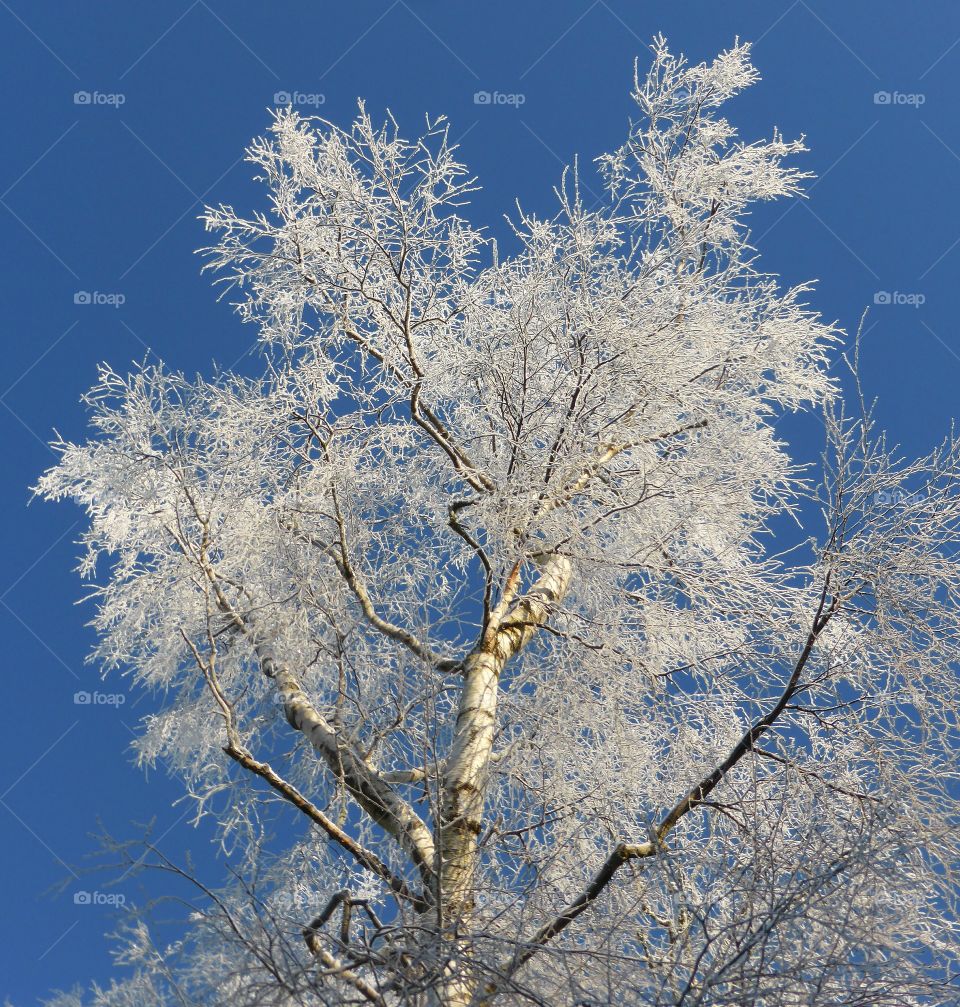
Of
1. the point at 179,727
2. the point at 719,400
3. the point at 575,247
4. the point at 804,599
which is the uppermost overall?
the point at 719,400

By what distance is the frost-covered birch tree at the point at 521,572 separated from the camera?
5.09 m

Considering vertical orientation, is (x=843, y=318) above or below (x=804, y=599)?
above

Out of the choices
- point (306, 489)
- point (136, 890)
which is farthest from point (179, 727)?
point (136, 890)

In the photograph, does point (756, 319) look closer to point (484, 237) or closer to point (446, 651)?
point (484, 237)

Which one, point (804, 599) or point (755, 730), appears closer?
point (755, 730)

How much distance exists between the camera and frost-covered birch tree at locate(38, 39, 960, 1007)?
16.7 feet

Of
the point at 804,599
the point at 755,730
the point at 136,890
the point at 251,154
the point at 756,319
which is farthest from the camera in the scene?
the point at 756,319

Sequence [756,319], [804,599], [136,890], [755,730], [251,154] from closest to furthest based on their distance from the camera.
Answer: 1. [136,890]
2. [755,730]
3. [804,599]
4. [251,154]
5. [756,319]

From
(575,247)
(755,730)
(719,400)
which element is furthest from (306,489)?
(755,730)

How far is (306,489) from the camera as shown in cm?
720

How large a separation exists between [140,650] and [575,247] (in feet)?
12.9

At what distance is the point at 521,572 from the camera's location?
281 inches

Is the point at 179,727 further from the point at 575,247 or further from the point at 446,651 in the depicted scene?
the point at 575,247

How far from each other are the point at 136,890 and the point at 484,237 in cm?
483
